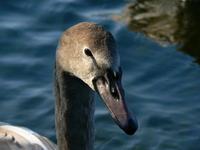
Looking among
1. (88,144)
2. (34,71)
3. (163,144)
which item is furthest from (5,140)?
(34,71)

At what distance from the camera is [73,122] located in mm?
4754

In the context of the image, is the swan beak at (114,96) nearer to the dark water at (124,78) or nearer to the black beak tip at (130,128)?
the black beak tip at (130,128)

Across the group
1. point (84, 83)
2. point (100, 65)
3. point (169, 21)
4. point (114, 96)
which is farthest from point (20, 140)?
point (169, 21)

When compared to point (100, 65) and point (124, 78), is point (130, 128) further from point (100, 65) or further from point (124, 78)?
point (124, 78)

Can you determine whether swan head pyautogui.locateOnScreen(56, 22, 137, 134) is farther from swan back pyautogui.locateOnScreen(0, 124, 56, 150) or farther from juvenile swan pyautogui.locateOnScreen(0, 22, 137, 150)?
swan back pyautogui.locateOnScreen(0, 124, 56, 150)

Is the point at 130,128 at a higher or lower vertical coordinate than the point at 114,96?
lower

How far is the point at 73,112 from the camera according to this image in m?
4.70

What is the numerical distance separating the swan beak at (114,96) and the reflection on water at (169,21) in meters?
4.36

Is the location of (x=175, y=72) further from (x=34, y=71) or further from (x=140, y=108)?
(x=34, y=71)

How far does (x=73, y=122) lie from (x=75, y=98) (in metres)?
0.21

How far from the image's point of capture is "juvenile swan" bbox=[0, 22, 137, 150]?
4.09m

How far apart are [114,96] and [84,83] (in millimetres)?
397

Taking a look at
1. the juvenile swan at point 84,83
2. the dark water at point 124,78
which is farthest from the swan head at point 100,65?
the dark water at point 124,78

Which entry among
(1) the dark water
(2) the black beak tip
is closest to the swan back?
(1) the dark water
